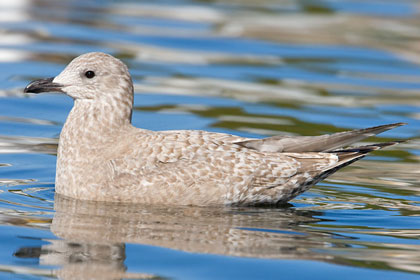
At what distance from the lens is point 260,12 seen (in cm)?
2472

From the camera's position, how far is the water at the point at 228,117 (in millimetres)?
6902

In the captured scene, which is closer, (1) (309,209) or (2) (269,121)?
(1) (309,209)

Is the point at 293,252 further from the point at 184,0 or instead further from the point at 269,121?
the point at 184,0

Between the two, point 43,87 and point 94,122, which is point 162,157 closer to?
point 94,122

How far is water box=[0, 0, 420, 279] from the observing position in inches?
272

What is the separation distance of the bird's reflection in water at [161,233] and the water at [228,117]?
0.8 inches

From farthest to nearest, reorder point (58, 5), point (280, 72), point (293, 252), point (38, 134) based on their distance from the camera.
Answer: point (58, 5) < point (280, 72) < point (38, 134) < point (293, 252)

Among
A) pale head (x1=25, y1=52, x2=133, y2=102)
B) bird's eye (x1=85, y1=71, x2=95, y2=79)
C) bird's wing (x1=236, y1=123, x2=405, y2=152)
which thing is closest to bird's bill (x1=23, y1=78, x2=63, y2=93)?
pale head (x1=25, y1=52, x2=133, y2=102)

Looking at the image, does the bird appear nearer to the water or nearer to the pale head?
the pale head

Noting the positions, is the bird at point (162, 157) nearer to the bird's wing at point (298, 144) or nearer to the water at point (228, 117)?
the bird's wing at point (298, 144)

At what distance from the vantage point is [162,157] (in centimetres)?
855

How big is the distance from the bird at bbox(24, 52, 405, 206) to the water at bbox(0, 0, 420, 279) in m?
0.19

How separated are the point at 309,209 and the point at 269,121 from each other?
4.54 meters

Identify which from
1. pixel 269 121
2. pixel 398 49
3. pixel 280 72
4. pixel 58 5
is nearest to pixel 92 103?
pixel 269 121
